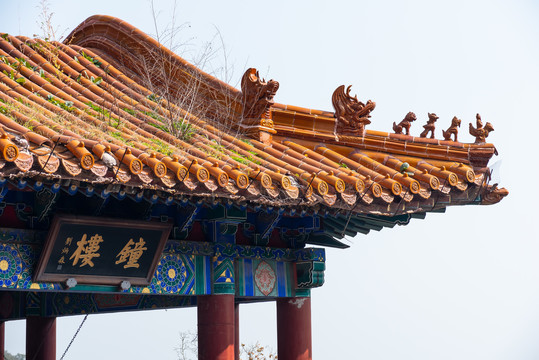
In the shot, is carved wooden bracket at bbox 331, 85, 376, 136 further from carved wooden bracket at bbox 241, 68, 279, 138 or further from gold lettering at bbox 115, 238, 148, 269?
gold lettering at bbox 115, 238, 148, 269

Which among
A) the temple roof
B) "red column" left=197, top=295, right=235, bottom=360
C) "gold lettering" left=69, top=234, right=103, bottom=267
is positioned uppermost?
the temple roof

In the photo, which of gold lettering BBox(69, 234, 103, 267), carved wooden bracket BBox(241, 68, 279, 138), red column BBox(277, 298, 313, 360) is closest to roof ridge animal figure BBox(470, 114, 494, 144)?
carved wooden bracket BBox(241, 68, 279, 138)

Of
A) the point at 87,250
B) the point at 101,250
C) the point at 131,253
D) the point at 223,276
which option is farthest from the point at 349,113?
the point at 87,250

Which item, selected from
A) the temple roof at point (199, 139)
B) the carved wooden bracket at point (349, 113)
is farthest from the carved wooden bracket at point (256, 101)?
the carved wooden bracket at point (349, 113)

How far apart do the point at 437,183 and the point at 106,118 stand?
3416 millimetres

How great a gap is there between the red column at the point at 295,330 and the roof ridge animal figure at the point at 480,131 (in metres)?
2.71

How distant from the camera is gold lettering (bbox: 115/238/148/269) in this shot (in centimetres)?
805

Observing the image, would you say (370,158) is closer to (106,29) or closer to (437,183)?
(437,183)

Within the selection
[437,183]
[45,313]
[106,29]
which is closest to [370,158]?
[437,183]

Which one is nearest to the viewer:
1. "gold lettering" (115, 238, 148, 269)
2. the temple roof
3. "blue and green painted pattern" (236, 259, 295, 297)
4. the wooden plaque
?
the temple roof

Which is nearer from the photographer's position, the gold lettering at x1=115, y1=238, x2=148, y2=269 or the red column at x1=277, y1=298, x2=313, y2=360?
the gold lettering at x1=115, y1=238, x2=148, y2=269

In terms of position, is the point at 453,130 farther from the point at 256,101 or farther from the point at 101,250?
the point at 101,250

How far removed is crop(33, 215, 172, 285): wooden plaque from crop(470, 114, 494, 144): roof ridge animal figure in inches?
153

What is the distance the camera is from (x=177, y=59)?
33.4ft
